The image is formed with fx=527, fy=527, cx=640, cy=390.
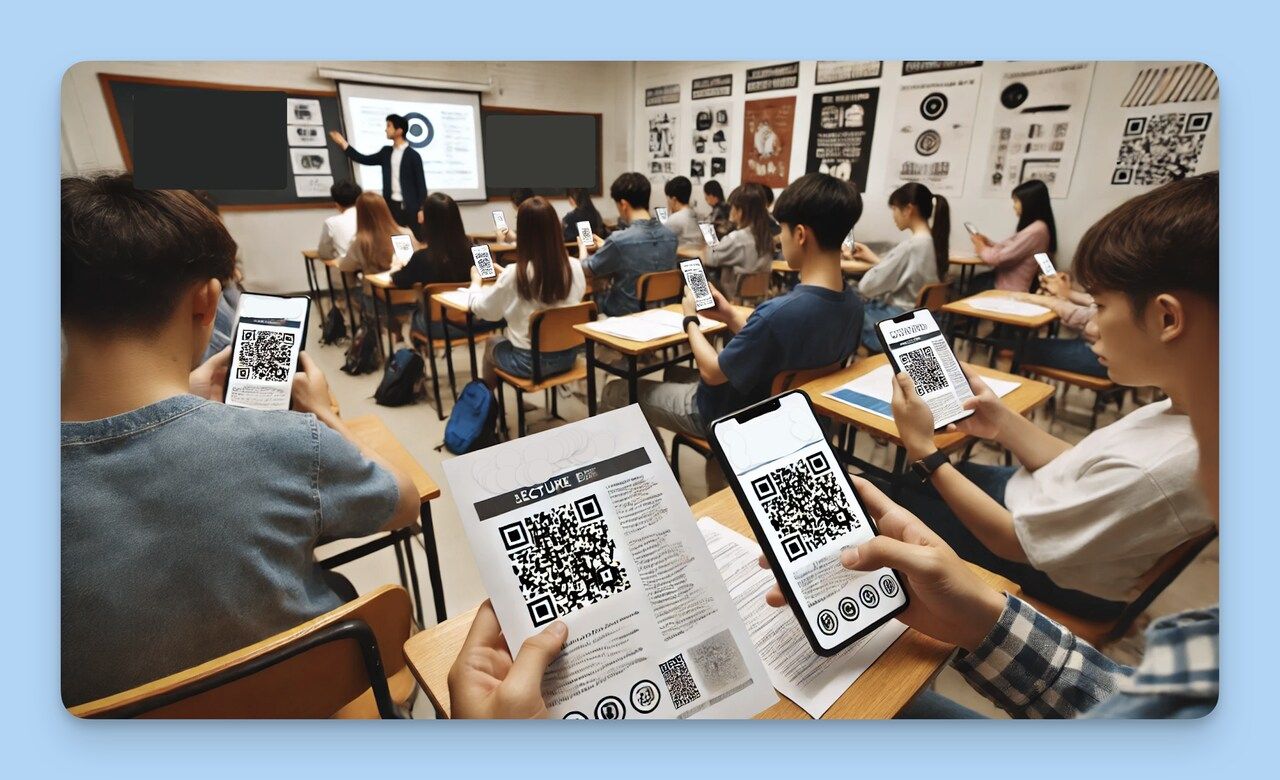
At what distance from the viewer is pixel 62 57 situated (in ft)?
2.51

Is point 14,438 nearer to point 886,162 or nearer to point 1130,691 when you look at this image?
point 1130,691

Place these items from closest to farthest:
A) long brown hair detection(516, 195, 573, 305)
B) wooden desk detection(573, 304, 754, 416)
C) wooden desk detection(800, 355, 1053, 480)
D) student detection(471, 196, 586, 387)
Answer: wooden desk detection(800, 355, 1053, 480)
long brown hair detection(516, 195, 573, 305)
wooden desk detection(573, 304, 754, 416)
student detection(471, 196, 586, 387)

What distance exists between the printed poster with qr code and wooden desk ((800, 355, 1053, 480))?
551 mm

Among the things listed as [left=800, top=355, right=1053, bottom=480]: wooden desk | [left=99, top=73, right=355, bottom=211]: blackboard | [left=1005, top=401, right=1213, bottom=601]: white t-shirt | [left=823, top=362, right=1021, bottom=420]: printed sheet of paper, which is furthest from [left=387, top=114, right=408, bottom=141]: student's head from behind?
[left=1005, top=401, right=1213, bottom=601]: white t-shirt

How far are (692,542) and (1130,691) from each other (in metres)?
0.55

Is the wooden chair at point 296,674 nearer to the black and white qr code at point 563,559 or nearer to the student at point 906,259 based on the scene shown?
the black and white qr code at point 563,559

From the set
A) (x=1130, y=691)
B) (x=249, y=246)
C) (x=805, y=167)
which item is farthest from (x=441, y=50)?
(x=1130, y=691)

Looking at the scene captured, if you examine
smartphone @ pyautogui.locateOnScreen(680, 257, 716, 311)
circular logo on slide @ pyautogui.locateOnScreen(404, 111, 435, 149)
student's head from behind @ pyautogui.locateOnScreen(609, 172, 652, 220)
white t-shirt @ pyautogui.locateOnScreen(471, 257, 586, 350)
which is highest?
circular logo on slide @ pyautogui.locateOnScreen(404, 111, 435, 149)

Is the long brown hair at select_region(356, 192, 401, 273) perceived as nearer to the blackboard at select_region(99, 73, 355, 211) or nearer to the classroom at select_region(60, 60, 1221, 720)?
the classroom at select_region(60, 60, 1221, 720)

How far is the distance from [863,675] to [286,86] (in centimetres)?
114

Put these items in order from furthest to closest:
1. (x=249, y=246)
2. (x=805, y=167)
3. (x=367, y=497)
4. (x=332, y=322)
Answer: (x=332, y=322) → (x=805, y=167) → (x=249, y=246) → (x=367, y=497)

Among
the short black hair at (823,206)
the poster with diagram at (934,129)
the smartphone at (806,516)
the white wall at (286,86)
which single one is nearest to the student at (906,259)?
the poster with diagram at (934,129)

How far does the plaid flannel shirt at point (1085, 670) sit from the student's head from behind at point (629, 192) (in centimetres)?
115

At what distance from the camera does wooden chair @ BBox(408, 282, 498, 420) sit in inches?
85.3
